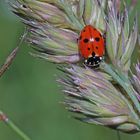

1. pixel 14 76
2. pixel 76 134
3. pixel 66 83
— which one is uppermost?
pixel 66 83

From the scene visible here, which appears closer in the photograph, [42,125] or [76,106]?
[76,106]

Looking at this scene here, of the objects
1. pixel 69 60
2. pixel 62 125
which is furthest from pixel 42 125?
pixel 69 60

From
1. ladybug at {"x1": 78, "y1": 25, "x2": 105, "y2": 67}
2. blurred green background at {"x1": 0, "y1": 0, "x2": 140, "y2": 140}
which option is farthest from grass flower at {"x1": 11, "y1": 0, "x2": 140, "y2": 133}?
blurred green background at {"x1": 0, "y1": 0, "x2": 140, "y2": 140}

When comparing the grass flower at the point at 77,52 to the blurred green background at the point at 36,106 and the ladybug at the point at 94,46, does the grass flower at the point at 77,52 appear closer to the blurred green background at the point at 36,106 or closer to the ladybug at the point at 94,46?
the ladybug at the point at 94,46

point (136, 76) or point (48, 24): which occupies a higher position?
point (48, 24)

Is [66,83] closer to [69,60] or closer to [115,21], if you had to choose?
[69,60]
